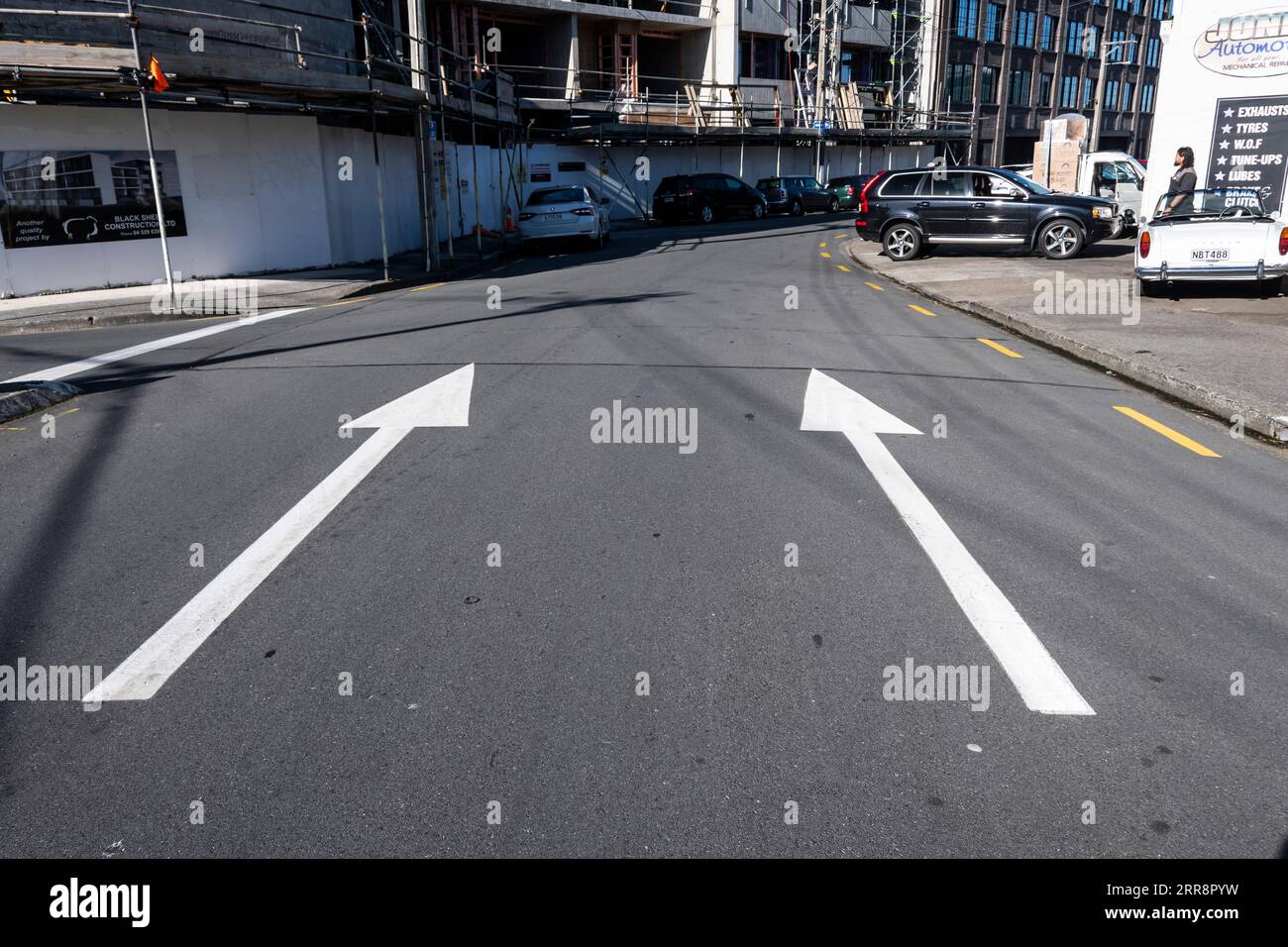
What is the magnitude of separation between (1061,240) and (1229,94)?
3850mm

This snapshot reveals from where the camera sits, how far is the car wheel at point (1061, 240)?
19.4m

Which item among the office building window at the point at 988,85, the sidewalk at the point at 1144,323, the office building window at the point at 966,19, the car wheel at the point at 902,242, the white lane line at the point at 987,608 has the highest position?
the office building window at the point at 966,19

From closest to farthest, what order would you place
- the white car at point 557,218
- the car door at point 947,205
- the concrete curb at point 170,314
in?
1. the concrete curb at point 170,314
2. the car door at point 947,205
3. the white car at point 557,218

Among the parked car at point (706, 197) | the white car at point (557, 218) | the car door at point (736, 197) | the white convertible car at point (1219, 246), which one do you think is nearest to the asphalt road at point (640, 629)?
the white convertible car at point (1219, 246)

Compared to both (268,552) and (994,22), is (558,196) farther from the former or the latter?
(994,22)

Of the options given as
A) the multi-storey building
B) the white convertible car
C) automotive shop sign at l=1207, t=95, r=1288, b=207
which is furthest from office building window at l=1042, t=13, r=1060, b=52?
the white convertible car

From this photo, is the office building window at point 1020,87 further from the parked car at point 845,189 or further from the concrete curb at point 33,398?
the concrete curb at point 33,398

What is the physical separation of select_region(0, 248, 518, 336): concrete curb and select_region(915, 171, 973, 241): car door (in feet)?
32.2

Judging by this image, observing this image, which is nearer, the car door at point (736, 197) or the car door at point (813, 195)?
the car door at point (736, 197)

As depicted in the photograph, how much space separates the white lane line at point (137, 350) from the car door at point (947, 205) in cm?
1256

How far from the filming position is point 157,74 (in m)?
13.2

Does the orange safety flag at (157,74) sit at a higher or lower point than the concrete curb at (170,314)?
higher
